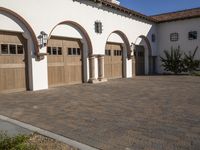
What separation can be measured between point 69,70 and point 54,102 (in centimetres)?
553

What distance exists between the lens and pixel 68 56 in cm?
1434

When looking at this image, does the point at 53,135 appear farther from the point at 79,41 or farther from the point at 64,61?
the point at 79,41

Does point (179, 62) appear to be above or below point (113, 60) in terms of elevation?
below

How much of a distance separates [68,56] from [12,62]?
3.72m

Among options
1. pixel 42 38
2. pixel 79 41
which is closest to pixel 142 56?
pixel 79 41

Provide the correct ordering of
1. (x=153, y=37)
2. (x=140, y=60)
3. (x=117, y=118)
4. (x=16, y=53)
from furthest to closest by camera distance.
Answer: (x=153, y=37), (x=140, y=60), (x=16, y=53), (x=117, y=118)

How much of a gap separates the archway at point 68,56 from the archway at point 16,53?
1.32 meters

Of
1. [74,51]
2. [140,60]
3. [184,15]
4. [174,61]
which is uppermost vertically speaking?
[184,15]

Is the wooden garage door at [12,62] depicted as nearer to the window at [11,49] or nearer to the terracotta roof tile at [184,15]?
the window at [11,49]

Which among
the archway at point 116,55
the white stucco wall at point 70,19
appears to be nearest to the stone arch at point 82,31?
the white stucco wall at point 70,19

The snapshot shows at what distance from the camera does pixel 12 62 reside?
11.3 m

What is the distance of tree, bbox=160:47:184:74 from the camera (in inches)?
859

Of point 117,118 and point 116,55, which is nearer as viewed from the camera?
point 117,118

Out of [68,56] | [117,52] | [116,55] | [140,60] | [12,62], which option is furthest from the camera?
[140,60]
